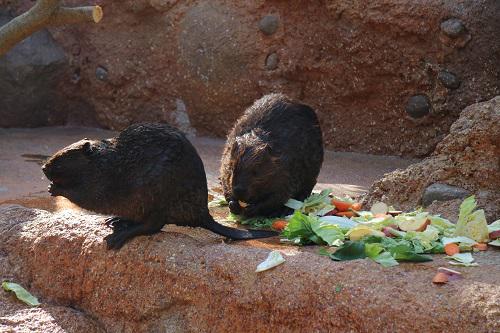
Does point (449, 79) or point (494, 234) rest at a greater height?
point (449, 79)

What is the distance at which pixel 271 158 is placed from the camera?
6.26m

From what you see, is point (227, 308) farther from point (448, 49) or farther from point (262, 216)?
point (448, 49)

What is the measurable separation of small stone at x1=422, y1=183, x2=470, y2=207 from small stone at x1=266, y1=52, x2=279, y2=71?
431 centimetres

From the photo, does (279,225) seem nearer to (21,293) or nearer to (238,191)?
(238,191)

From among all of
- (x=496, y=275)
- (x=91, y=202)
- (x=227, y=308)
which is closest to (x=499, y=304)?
(x=496, y=275)

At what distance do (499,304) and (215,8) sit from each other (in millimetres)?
7319

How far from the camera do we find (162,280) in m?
4.63

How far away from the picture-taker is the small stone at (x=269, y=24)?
9.94m

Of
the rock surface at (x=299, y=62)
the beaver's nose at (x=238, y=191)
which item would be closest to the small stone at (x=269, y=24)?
the rock surface at (x=299, y=62)

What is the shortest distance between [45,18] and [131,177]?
7.17ft

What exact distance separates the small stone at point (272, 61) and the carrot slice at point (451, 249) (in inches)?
224

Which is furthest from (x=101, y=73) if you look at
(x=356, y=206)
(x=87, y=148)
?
(x=87, y=148)

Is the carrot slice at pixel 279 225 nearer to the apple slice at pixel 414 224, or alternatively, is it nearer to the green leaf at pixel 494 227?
the apple slice at pixel 414 224

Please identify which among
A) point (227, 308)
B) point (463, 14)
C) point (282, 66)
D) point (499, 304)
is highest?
point (463, 14)
